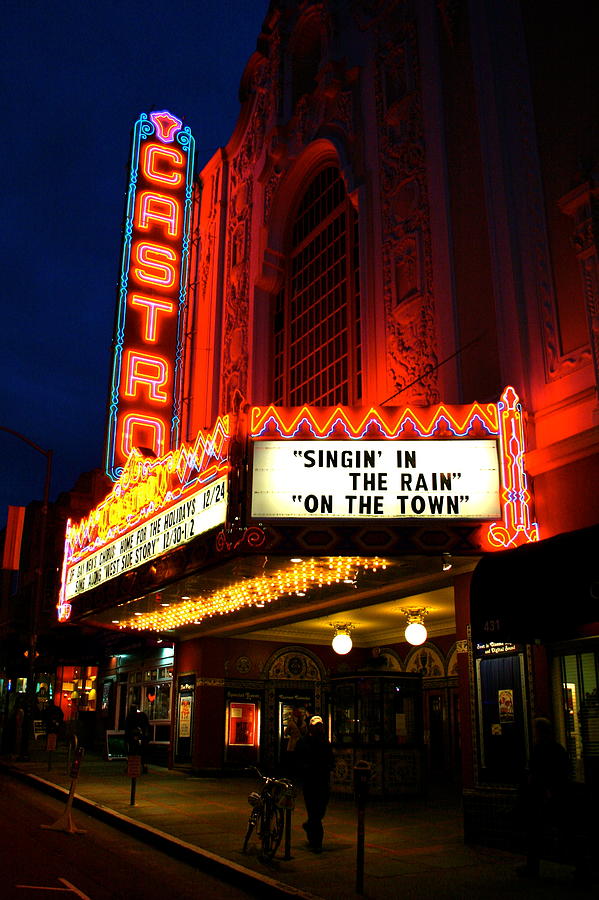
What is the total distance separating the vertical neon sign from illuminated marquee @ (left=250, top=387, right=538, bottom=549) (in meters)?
6.96

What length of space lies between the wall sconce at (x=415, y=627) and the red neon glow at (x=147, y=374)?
25.6 ft

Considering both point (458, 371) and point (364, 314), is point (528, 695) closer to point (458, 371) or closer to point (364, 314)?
point (458, 371)

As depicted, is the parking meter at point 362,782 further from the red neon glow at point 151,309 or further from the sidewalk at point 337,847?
the red neon glow at point 151,309

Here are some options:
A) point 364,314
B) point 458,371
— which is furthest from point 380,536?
point 364,314

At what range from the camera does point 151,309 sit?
2077cm

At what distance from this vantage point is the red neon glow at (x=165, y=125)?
76.7ft

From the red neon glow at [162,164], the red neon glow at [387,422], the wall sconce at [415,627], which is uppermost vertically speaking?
the red neon glow at [162,164]

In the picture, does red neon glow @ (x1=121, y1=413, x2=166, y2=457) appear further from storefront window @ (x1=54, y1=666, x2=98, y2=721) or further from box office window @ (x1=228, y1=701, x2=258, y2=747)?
storefront window @ (x1=54, y1=666, x2=98, y2=721)

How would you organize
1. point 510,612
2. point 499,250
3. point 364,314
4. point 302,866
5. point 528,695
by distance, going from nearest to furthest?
point 302,866
point 510,612
point 528,695
point 499,250
point 364,314

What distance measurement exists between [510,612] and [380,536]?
2004mm

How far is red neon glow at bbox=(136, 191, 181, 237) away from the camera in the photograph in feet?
72.0

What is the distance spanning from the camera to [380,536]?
10.8 metres

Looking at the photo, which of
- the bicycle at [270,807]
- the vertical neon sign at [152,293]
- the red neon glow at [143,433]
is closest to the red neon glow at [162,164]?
the vertical neon sign at [152,293]

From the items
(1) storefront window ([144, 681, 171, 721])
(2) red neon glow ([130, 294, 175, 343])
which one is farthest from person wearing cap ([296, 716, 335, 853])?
(1) storefront window ([144, 681, 171, 721])
